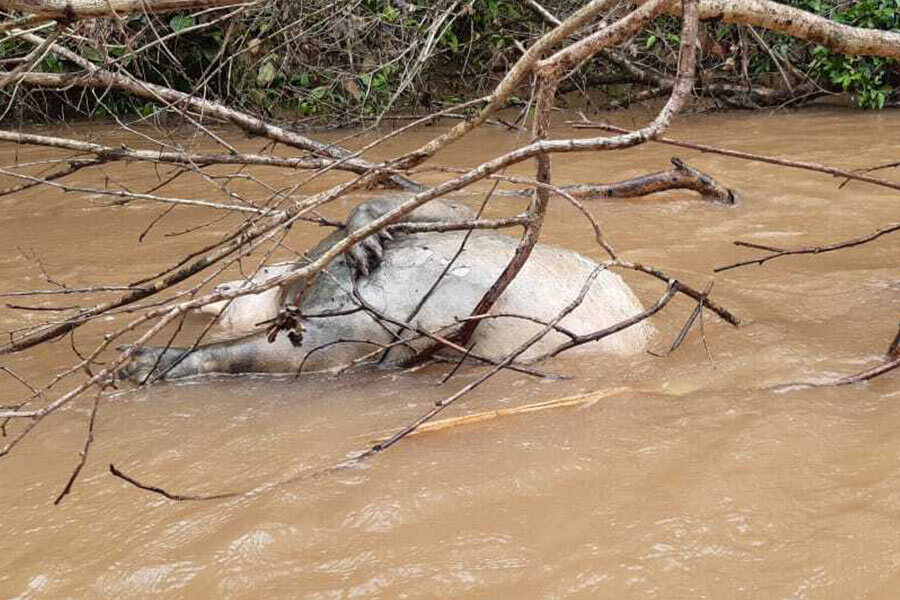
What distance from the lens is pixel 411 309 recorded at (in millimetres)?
3158

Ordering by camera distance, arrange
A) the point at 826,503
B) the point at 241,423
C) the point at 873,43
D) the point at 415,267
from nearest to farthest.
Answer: the point at 826,503 < the point at 241,423 < the point at 415,267 < the point at 873,43

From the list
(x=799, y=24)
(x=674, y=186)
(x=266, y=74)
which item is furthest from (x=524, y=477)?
(x=266, y=74)

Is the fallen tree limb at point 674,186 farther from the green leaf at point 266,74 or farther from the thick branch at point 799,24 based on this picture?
the green leaf at point 266,74

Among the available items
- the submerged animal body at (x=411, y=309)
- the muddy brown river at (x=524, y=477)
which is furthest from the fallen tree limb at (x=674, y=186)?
the submerged animal body at (x=411, y=309)

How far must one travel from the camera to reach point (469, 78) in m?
9.44

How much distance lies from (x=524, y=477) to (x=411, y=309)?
1077 mm

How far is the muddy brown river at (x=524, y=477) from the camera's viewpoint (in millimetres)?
1817

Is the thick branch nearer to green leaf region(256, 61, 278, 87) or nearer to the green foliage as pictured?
the green foliage

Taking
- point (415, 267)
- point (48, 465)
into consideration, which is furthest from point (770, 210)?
point (48, 465)

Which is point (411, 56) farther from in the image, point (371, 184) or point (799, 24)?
point (371, 184)

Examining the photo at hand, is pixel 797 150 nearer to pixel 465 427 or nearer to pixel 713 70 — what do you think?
pixel 713 70

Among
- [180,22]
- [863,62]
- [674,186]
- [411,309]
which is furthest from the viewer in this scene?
[180,22]

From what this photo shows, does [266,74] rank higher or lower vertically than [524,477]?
higher

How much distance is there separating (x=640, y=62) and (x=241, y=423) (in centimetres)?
679
